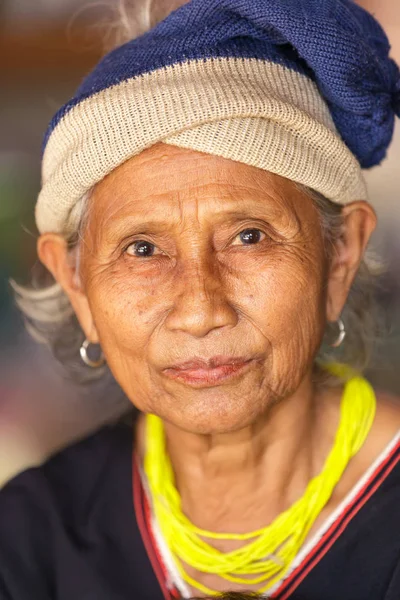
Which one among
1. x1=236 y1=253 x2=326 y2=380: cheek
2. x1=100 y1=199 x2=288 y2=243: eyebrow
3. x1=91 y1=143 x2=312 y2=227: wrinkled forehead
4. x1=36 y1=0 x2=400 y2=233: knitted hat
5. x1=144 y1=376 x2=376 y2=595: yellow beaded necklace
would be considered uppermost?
x1=36 y1=0 x2=400 y2=233: knitted hat

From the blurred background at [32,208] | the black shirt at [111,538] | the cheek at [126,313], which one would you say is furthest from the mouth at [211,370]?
the blurred background at [32,208]

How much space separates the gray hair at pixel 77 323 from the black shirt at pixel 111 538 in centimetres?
36

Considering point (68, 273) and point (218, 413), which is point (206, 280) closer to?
point (218, 413)

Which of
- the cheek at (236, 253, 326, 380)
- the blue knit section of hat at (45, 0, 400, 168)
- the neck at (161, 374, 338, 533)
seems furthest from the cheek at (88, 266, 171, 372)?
the blue knit section of hat at (45, 0, 400, 168)

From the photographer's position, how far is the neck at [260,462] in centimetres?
231

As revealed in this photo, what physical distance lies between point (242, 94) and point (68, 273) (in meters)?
0.77

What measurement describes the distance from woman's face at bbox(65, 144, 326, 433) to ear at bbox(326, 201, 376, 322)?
155 mm

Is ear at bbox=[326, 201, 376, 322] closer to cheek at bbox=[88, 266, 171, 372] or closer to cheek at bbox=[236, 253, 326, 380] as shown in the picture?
cheek at bbox=[236, 253, 326, 380]

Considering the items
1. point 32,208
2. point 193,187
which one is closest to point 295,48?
point 193,187

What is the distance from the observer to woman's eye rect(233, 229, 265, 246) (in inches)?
81.5

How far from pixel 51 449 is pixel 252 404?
1.78 meters

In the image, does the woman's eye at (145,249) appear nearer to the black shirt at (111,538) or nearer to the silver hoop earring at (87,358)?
the silver hoop earring at (87,358)

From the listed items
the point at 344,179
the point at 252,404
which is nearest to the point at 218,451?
the point at 252,404

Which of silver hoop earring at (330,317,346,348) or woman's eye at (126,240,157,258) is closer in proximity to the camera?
woman's eye at (126,240,157,258)
